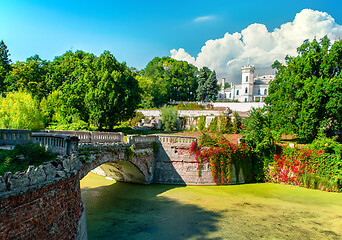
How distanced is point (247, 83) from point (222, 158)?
64475 millimetres

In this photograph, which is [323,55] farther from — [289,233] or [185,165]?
[289,233]

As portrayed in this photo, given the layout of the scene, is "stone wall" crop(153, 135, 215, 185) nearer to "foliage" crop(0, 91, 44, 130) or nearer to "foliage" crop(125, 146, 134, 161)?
"foliage" crop(125, 146, 134, 161)

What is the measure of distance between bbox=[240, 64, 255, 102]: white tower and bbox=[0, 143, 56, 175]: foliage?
76.4 metres

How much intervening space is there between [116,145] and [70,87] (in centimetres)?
1730

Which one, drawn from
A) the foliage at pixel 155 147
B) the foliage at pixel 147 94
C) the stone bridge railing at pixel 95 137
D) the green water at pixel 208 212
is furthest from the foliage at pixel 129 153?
the foliage at pixel 147 94

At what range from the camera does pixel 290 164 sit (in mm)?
22672

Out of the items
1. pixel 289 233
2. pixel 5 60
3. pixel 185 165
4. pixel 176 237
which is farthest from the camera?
pixel 5 60

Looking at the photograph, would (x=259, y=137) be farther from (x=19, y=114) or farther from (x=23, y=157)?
(x=19, y=114)

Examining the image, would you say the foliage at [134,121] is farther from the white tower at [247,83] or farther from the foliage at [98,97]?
the white tower at [247,83]

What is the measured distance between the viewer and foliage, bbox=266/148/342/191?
838 inches

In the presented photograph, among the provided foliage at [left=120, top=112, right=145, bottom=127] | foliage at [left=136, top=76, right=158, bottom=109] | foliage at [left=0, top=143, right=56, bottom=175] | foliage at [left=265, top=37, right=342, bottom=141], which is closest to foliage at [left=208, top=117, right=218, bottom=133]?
foliage at [left=265, top=37, right=342, bottom=141]

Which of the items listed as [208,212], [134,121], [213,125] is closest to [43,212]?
[208,212]

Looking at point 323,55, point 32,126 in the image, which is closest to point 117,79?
point 32,126

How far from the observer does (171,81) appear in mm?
68250
